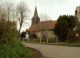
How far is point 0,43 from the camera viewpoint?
19141 millimetres

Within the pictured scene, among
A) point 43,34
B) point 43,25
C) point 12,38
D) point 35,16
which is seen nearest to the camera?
point 12,38

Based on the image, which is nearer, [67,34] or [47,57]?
[47,57]

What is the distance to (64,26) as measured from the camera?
204ft

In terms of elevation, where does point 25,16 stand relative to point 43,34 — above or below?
above

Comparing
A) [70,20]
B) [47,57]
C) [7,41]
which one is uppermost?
[70,20]

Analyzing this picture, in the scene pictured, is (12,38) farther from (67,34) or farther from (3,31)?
(67,34)

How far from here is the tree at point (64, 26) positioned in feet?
200

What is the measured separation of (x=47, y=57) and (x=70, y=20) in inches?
1720

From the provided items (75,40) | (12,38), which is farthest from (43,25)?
(12,38)

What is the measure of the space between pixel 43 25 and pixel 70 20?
26.1 m

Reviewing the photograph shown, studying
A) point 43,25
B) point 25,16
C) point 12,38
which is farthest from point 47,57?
point 43,25

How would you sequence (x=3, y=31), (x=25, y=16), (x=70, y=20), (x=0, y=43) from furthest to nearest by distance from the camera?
1. (x=25, y=16)
2. (x=70, y=20)
3. (x=3, y=31)
4. (x=0, y=43)

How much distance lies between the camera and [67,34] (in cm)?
5912

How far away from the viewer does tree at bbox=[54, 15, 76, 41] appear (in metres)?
61.0
